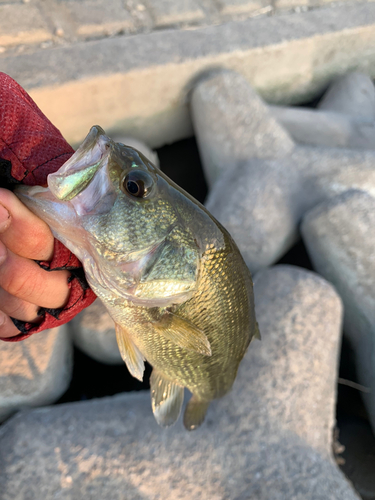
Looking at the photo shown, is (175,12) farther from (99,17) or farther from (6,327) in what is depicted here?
(6,327)

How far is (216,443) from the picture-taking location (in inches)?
52.3

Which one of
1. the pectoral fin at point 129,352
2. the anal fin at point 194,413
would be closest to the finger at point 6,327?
the pectoral fin at point 129,352

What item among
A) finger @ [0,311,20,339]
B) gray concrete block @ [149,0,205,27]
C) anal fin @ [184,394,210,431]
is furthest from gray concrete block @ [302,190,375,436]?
gray concrete block @ [149,0,205,27]

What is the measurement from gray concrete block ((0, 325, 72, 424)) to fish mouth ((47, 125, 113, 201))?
963mm

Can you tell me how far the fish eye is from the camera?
77cm

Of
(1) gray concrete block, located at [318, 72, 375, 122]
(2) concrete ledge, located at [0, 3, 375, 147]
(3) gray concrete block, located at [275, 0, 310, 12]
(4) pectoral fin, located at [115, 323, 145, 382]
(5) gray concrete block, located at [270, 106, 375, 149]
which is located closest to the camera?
(4) pectoral fin, located at [115, 323, 145, 382]

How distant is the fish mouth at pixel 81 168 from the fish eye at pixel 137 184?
2.4 inches

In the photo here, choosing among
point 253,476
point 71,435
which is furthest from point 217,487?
point 71,435

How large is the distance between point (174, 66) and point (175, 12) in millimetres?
655

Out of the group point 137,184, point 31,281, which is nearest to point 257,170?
point 137,184

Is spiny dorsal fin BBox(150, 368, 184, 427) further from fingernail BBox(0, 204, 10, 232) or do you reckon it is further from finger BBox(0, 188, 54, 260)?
fingernail BBox(0, 204, 10, 232)

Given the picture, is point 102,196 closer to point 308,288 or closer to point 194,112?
point 308,288

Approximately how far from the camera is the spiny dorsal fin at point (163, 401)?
1178mm

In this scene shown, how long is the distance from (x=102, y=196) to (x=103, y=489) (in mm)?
1062
